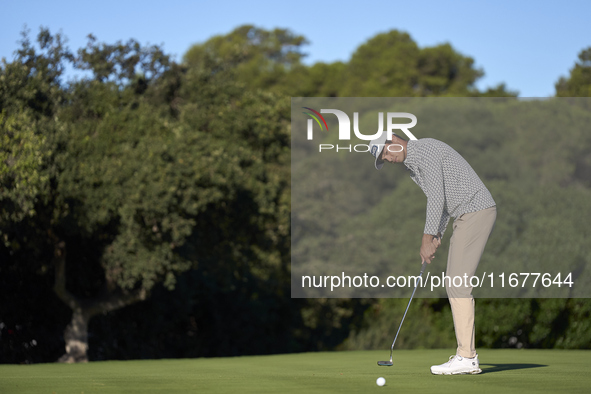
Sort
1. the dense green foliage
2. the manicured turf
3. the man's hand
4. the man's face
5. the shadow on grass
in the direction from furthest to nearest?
the dense green foliage, the shadow on grass, the man's face, the man's hand, the manicured turf

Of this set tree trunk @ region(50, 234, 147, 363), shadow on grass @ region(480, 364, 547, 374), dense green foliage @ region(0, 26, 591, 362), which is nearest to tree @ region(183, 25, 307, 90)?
dense green foliage @ region(0, 26, 591, 362)

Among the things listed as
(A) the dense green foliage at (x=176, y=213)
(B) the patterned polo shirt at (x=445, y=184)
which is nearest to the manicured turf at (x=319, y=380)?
(B) the patterned polo shirt at (x=445, y=184)

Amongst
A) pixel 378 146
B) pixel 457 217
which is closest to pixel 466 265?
pixel 457 217

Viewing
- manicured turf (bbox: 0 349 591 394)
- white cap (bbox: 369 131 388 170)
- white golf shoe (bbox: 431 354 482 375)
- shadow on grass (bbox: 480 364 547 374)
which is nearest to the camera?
manicured turf (bbox: 0 349 591 394)

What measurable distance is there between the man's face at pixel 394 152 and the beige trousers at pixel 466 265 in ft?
2.45

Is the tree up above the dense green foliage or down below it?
above

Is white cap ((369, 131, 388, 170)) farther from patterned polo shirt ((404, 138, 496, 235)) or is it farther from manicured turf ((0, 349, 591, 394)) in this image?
manicured turf ((0, 349, 591, 394))

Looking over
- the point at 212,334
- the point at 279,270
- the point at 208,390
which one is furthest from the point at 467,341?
the point at 212,334

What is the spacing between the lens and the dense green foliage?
50.7ft

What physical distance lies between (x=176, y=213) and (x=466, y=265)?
967cm

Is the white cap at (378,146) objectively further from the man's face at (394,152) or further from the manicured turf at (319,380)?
the manicured turf at (319,380)

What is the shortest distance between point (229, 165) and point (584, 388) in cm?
1200

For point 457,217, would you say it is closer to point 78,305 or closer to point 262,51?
point 78,305

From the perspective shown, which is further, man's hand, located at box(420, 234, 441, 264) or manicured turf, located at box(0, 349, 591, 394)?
man's hand, located at box(420, 234, 441, 264)
